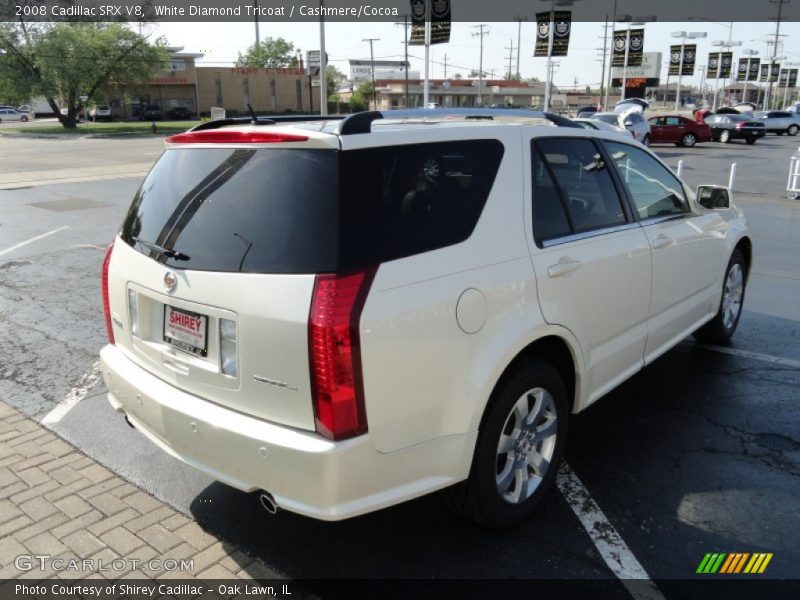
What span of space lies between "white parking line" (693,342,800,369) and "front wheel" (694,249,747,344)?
0.06m

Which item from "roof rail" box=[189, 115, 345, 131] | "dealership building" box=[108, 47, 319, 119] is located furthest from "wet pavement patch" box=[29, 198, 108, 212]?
"dealership building" box=[108, 47, 319, 119]

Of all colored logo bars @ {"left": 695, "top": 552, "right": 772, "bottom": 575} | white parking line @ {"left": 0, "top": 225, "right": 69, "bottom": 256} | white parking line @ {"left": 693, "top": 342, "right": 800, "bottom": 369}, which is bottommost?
white parking line @ {"left": 693, "top": 342, "right": 800, "bottom": 369}

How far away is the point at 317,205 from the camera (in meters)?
2.46

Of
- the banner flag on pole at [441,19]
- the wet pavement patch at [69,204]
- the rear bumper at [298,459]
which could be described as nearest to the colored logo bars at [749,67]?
the banner flag on pole at [441,19]

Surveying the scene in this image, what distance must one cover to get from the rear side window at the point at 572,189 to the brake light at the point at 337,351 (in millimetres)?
1141

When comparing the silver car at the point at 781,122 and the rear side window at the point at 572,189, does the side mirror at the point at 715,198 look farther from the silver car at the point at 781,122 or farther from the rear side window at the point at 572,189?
the silver car at the point at 781,122

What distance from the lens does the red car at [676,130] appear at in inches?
1315

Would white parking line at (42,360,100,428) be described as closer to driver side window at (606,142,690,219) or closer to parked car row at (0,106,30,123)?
driver side window at (606,142,690,219)

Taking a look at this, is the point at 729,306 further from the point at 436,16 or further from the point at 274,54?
the point at 274,54

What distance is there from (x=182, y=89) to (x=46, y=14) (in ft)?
81.5

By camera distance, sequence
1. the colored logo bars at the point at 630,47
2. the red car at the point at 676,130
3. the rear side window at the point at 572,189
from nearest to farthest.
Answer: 1. the rear side window at the point at 572,189
2. the red car at the point at 676,130
3. the colored logo bars at the point at 630,47

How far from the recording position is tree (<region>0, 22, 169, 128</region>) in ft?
162

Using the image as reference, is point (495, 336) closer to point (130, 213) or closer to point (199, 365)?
point (199, 365)
